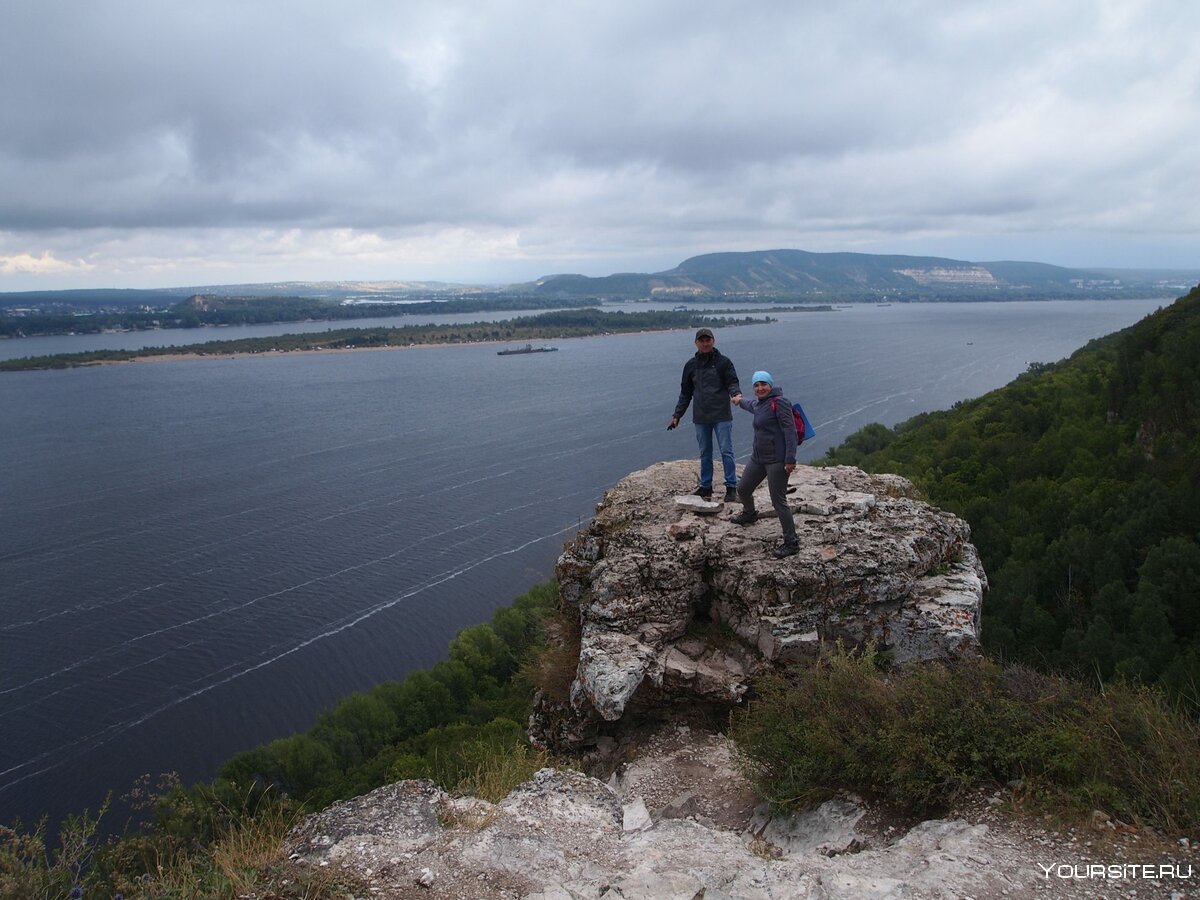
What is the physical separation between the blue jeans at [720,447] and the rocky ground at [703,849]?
13.6 ft

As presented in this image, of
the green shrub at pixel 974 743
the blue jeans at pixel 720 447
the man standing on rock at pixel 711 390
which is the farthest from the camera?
the blue jeans at pixel 720 447

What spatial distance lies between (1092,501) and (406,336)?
13314cm

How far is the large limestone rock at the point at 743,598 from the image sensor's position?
809 centimetres

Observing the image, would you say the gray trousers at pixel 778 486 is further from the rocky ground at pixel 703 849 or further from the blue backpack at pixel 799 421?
the rocky ground at pixel 703 849

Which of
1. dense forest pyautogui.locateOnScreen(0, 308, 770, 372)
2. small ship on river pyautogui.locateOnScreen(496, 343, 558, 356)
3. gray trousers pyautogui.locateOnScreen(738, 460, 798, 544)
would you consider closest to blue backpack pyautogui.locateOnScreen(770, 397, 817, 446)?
gray trousers pyautogui.locateOnScreen(738, 460, 798, 544)

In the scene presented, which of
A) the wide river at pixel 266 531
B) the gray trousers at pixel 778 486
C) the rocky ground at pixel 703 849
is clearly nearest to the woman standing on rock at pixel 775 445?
the gray trousers at pixel 778 486

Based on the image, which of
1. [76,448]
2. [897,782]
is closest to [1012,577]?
[897,782]

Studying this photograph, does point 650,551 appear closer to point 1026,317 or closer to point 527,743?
point 527,743

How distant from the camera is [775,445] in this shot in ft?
27.0

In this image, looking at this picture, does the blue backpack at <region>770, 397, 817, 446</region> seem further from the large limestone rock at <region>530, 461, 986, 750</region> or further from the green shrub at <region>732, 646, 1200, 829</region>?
the green shrub at <region>732, 646, 1200, 829</region>

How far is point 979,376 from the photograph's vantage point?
272 feet

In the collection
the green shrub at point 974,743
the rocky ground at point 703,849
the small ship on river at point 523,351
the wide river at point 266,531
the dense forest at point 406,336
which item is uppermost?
the dense forest at point 406,336

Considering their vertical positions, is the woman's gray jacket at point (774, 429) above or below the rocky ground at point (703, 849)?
above

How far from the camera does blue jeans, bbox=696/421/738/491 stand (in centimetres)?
955
